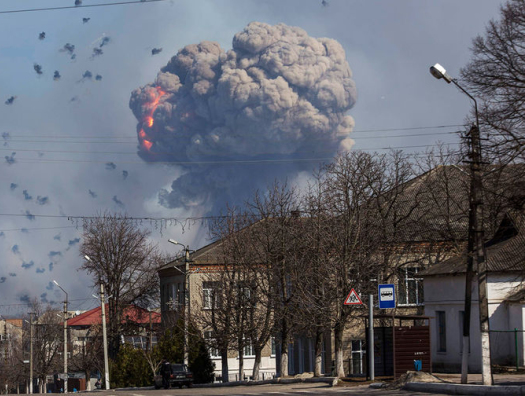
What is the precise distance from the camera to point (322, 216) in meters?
40.0

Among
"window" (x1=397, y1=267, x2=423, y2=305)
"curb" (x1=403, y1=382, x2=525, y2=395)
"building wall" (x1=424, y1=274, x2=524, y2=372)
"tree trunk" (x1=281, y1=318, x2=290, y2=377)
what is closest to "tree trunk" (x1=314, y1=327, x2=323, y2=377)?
"tree trunk" (x1=281, y1=318, x2=290, y2=377)

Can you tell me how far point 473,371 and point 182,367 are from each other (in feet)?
55.9

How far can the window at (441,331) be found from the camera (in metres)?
40.0

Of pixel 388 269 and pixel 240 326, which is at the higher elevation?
pixel 388 269

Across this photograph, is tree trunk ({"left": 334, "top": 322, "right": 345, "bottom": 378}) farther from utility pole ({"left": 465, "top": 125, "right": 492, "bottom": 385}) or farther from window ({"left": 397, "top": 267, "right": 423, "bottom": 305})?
utility pole ({"left": 465, "top": 125, "right": 492, "bottom": 385})

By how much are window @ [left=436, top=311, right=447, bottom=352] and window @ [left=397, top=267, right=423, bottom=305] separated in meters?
5.61

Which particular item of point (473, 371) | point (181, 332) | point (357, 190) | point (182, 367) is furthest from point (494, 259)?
point (181, 332)

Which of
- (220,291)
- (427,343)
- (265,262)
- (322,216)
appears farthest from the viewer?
(220,291)

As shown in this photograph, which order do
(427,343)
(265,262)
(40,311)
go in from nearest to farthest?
(427,343) → (265,262) → (40,311)

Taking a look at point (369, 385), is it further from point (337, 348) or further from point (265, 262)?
point (265, 262)

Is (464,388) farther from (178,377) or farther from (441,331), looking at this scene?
(178,377)

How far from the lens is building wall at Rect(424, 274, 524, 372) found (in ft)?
115

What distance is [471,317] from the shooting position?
124 feet

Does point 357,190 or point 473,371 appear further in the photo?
point 357,190
